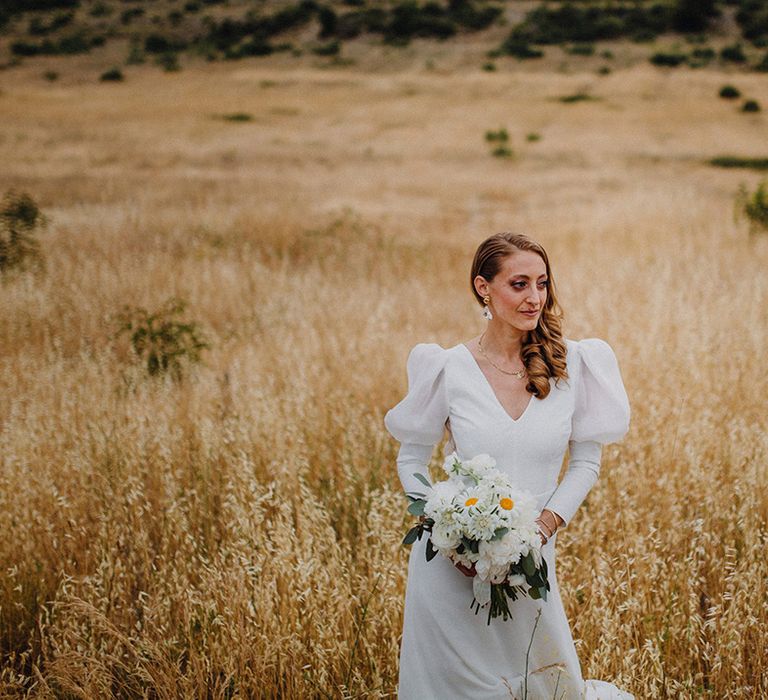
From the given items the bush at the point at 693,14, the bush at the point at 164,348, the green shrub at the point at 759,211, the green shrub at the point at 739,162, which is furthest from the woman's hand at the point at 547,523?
the bush at the point at 693,14

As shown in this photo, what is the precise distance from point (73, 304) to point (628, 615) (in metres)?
6.62

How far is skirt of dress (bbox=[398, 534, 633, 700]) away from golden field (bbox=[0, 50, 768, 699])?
34 centimetres

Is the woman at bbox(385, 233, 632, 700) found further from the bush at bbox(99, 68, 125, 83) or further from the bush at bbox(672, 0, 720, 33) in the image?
the bush at bbox(672, 0, 720, 33)

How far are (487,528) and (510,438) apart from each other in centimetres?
42

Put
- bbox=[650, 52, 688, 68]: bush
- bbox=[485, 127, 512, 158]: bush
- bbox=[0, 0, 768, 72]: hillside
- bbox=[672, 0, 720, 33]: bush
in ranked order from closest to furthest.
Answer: bbox=[485, 127, 512, 158]: bush → bbox=[650, 52, 688, 68]: bush → bbox=[0, 0, 768, 72]: hillside → bbox=[672, 0, 720, 33]: bush

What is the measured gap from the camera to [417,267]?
10.4 m

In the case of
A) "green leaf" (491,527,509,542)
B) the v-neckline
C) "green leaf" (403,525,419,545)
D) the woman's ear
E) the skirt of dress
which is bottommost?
the skirt of dress

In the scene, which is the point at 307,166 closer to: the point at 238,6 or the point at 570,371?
the point at 570,371

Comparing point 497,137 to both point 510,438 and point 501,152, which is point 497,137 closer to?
point 501,152

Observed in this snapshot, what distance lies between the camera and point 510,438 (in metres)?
2.42

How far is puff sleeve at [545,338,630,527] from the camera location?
2.50 meters

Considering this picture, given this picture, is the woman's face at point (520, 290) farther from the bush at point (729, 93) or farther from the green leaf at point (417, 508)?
the bush at point (729, 93)

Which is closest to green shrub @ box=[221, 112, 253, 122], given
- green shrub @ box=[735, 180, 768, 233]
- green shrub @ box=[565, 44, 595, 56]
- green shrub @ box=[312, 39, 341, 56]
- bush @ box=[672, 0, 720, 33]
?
Result: green shrub @ box=[735, 180, 768, 233]

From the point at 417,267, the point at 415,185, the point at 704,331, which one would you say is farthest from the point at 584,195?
the point at 704,331
